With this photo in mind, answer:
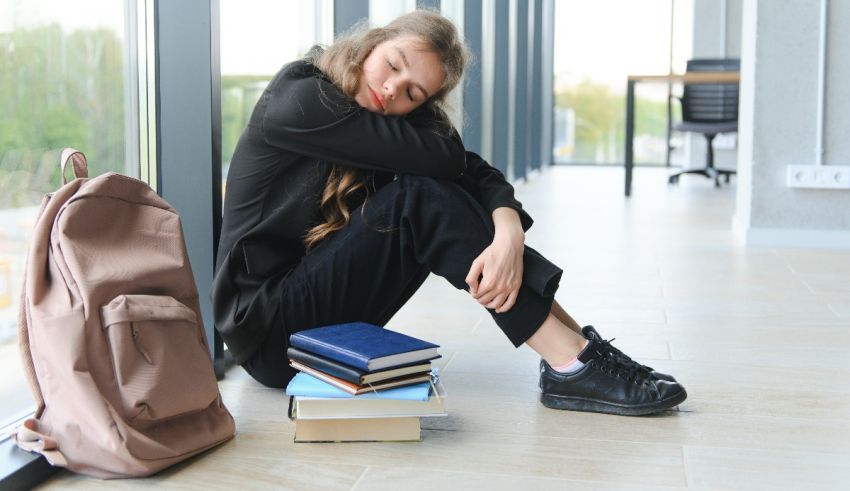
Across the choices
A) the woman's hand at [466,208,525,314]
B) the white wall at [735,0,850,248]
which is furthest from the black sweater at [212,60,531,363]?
the white wall at [735,0,850,248]

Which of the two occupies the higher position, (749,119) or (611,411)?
(749,119)

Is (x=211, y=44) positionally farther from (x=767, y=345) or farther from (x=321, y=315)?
(x=767, y=345)

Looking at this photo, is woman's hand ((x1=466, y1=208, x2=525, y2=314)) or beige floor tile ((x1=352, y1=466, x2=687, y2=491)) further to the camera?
woman's hand ((x1=466, y1=208, x2=525, y2=314))

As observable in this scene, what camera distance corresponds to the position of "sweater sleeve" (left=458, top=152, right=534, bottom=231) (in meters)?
1.78

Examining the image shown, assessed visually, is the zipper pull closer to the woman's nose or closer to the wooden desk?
the woman's nose

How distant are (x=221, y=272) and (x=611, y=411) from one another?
716 mm

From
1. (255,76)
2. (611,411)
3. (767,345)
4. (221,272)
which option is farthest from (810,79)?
(221,272)

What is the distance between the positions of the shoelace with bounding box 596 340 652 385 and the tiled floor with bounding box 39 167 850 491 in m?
0.07

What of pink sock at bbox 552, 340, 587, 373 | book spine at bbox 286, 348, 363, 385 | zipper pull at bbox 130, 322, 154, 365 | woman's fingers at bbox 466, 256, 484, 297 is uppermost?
woman's fingers at bbox 466, 256, 484, 297

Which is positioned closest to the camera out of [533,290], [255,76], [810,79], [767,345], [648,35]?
[533,290]

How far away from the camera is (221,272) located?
5.80 feet

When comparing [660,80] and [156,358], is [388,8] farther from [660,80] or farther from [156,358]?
[156,358]

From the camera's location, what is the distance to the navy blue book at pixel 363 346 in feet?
5.03

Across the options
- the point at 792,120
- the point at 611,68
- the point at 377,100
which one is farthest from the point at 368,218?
the point at 611,68
